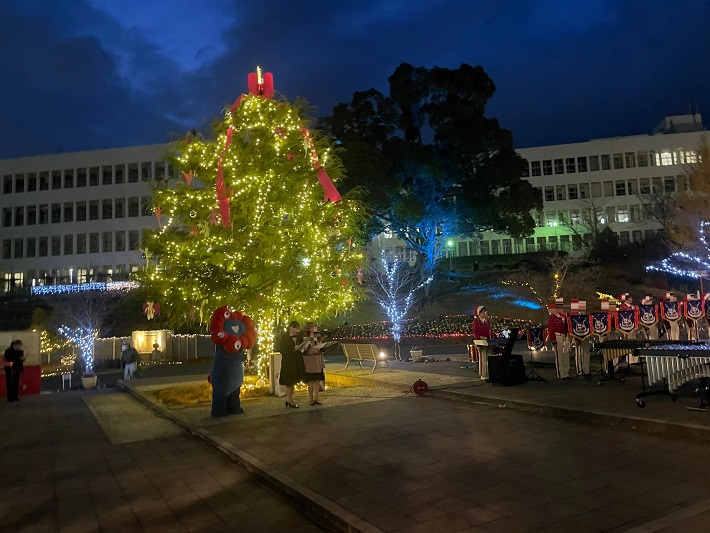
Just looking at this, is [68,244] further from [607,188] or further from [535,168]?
[607,188]

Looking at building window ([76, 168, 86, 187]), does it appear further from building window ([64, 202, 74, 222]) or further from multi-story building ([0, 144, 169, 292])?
building window ([64, 202, 74, 222])

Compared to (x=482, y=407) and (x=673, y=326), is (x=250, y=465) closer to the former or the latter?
(x=482, y=407)

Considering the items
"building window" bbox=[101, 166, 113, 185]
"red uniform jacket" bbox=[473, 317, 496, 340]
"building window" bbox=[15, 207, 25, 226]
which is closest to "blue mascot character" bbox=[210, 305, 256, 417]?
"red uniform jacket" bbox=[473, 317, 496, 340]

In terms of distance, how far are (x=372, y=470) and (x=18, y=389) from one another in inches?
555

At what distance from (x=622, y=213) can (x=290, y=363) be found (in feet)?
201

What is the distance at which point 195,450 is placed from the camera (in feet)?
29.0

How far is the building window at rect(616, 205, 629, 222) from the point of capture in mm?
63781

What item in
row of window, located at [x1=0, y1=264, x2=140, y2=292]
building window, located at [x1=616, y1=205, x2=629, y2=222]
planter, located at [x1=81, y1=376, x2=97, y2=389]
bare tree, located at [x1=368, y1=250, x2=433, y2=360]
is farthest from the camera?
building window, located at [x1=616, y1=205, x2=629, y2=222]

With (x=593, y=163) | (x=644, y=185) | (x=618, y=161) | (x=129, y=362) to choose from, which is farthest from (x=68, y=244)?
(x=644, y=185)

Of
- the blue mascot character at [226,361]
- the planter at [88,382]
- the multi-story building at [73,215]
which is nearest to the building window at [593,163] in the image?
the multi-story building at [73,215]

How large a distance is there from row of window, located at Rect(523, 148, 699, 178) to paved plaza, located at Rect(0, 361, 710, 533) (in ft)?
185

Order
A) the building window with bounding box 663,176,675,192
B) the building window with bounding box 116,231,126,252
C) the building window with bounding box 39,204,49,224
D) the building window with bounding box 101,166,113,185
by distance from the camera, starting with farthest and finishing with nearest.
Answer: the building window with bounding box 663,176,675,192 < the building window with bounding box 39,204,49,224 < the building window with bounding box 101,166,113,185 < the building window with bounding box 116,231,126,252

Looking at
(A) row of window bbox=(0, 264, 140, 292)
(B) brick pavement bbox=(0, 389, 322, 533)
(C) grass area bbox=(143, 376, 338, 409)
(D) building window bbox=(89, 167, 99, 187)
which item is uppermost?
(D) building window bbox=(89, 167, 99, 187)

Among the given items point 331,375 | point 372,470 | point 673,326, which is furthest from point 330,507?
point 673,326
